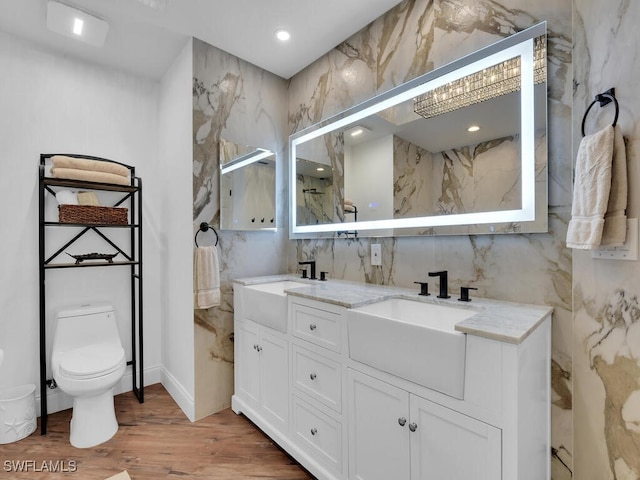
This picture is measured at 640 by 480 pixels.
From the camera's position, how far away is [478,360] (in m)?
1.01

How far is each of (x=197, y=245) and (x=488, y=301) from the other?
6.13 feet

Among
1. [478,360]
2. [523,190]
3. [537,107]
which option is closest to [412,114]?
[537,107]

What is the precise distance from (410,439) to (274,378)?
3.13 feet

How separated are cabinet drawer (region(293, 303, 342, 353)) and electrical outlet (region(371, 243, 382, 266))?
2.00ft

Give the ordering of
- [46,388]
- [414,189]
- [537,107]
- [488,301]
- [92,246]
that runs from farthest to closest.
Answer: [92,246] → [46,388] → [414,189] → [488,301] → [537,107]

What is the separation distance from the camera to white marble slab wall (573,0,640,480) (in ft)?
3.46

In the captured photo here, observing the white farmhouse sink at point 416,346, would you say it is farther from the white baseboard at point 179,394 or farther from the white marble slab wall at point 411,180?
the white baseboard at point 179,394

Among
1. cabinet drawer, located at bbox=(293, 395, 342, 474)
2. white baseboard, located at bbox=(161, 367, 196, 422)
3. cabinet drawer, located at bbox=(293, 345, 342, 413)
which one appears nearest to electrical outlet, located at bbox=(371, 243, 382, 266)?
cabinet drawer, located at bbox=(293, 345, 342, 413)

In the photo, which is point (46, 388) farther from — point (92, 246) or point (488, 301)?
point (488, 301)

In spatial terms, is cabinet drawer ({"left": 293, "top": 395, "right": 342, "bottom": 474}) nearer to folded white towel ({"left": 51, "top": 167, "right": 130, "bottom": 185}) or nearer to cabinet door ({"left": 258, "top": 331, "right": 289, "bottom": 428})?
cabinet door ({"left": 258, "top": 331, "right": 289, "bottom": 428})

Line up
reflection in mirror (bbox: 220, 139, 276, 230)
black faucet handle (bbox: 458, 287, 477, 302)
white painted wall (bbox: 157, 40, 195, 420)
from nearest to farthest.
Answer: black faucet handle (bbox: 458, 287, 477, 302) < white painted wall (bbox: 157, 40, 195, 420) < reflection in mirror (bbox: 220, 139, 276, 230)

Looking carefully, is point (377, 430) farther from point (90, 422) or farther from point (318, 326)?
point (90, 422)

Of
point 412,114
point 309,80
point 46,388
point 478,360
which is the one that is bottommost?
point 46,388

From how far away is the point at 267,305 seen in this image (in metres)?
1.92
